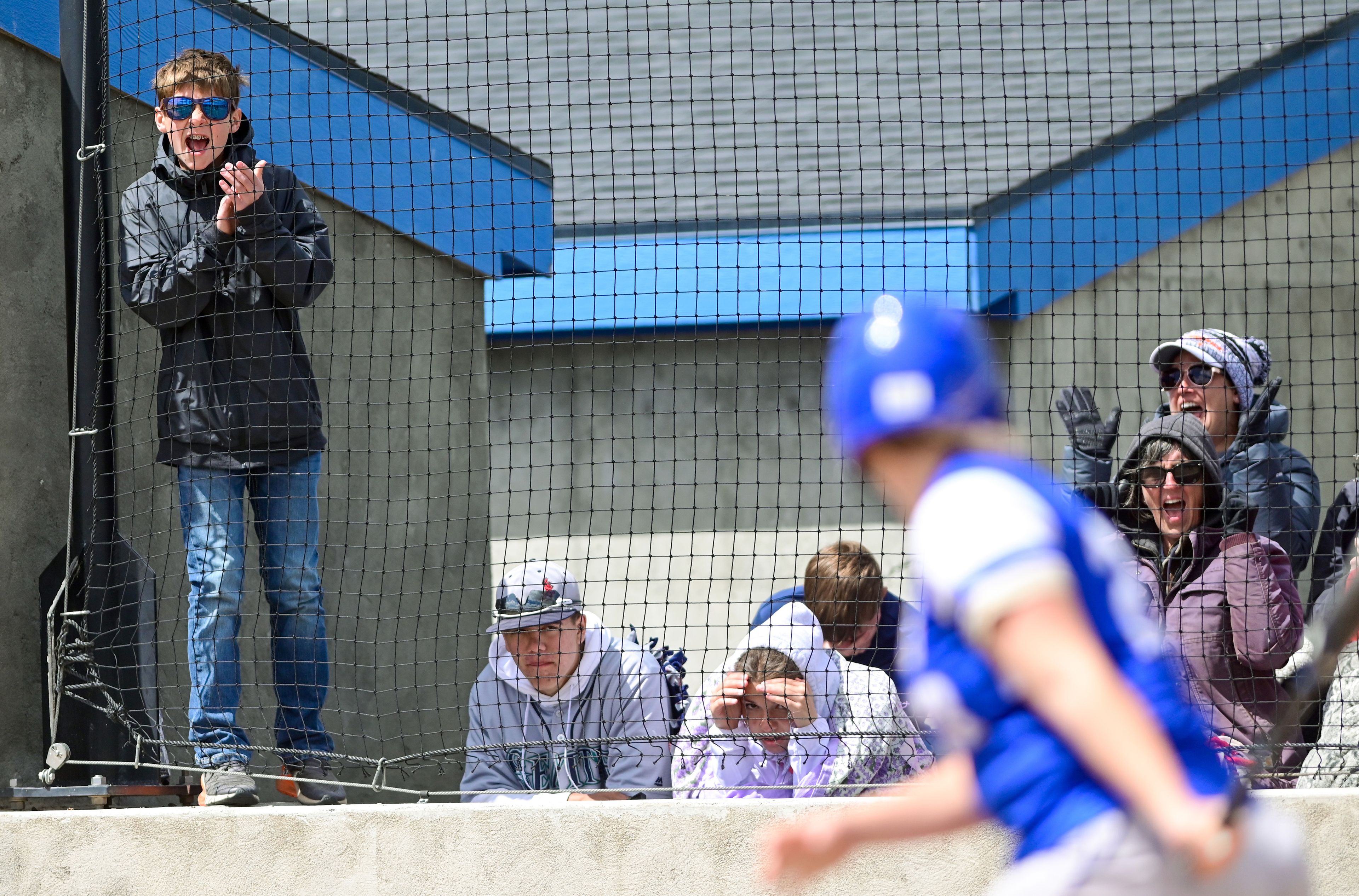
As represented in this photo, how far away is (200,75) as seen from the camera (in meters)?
3.86

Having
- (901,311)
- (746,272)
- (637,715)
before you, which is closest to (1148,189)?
→ (746,272)

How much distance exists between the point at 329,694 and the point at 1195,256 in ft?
15.2

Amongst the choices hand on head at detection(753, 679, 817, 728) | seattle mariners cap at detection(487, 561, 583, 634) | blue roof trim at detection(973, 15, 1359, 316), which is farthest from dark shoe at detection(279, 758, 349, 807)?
blue roof trim at detection(973, 15, 1359, 316)

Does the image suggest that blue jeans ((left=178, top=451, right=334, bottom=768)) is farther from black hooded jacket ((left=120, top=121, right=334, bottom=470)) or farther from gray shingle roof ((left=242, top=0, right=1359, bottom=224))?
gray shingle roof ((left=242, top=0, right=1359, bottom=224))

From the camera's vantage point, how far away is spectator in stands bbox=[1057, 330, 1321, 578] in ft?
14.5

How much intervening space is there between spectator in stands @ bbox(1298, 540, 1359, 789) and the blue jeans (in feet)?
8.36

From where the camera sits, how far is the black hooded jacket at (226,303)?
3.88 meters

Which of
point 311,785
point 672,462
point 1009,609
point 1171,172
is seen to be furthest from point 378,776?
point 1171,172

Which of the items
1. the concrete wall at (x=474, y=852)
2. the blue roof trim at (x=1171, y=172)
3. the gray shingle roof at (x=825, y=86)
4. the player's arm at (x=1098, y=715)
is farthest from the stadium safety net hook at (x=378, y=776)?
the gray shingle roof at (x=825, y=86)

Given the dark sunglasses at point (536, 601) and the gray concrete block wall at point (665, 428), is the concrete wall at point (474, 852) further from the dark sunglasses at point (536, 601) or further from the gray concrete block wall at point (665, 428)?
the gray concrete block wall at point (665, 428)

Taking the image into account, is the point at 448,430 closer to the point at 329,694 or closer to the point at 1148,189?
the point at 329,694

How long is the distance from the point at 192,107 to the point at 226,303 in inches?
20.9

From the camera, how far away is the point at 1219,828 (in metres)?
1.38

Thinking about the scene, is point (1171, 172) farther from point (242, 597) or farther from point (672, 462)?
point (242, 597)
